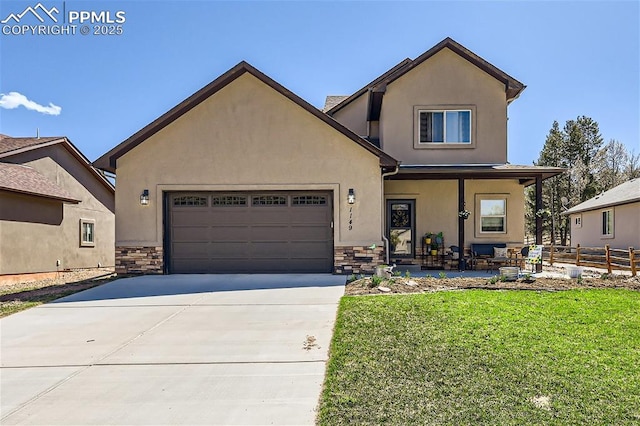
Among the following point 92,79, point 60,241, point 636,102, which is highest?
point 636,102

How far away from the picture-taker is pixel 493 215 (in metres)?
14.5

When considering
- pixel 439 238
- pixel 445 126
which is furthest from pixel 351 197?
pixel 445 126

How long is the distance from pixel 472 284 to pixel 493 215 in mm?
5117

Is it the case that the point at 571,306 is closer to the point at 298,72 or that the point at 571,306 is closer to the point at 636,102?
the point at 298,72

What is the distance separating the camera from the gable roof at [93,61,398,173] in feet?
39.5

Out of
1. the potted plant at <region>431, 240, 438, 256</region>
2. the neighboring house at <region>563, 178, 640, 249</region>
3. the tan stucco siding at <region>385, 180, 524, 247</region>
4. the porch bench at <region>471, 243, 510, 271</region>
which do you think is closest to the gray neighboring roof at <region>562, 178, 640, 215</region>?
the neighboring house at <region>563, 178, 640, 249</region>

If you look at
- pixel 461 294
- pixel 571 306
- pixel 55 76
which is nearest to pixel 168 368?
pixel 461 294

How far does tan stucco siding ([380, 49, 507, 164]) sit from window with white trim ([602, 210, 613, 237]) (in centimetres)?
1165

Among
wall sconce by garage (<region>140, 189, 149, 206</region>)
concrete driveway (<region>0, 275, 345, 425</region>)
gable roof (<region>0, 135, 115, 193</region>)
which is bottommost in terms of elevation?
concrete driveway (<region>0, 275, 345, 425</region>)

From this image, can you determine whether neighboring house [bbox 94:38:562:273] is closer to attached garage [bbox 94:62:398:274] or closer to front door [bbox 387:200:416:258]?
attached garage [bbox 94:62:398:274]

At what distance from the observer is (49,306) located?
345 inches

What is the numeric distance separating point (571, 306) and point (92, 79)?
667 inches

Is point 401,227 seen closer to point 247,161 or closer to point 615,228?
point 247,161

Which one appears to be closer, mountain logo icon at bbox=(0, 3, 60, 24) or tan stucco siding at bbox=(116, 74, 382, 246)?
tan stucco siding at bbox=(116, 74, 382, 246)
